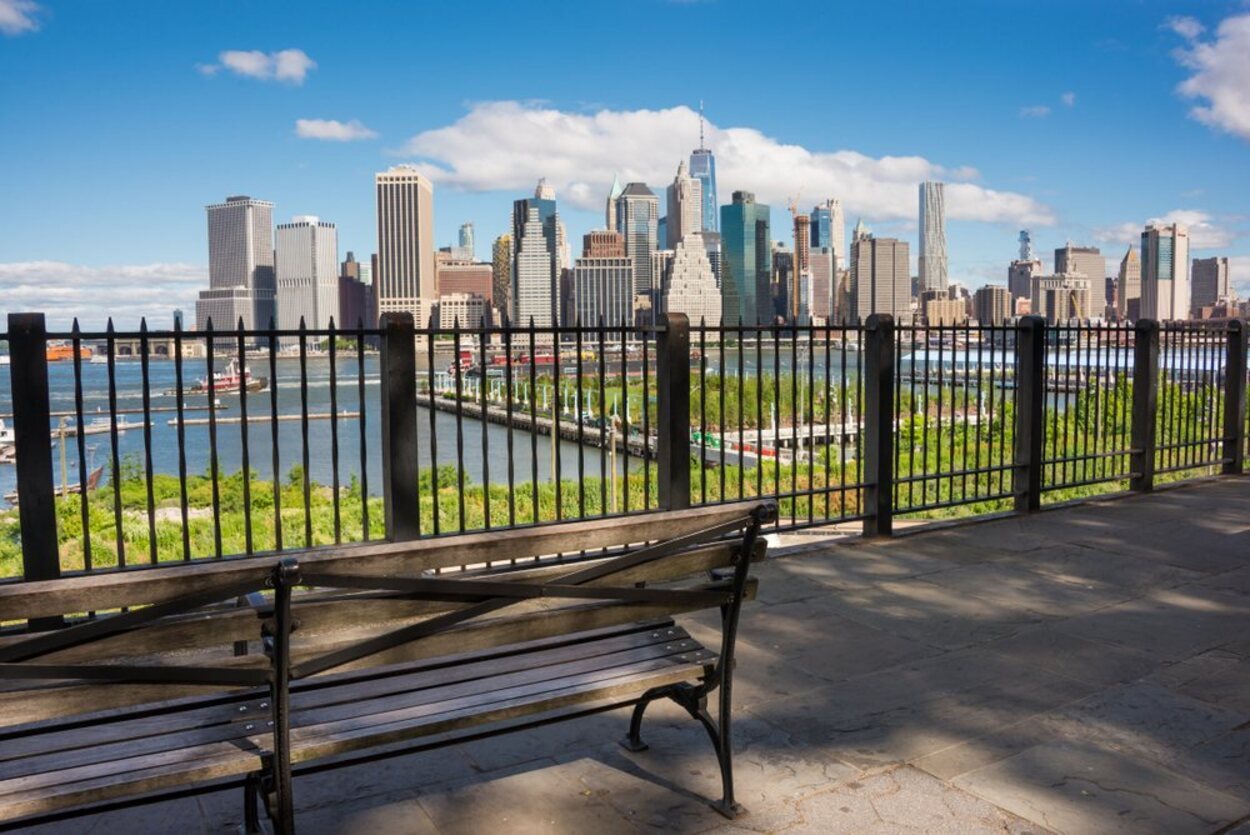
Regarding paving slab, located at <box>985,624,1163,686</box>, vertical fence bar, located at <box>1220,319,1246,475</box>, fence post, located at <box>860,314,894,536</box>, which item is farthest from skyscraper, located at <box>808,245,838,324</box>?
paving slab, located at <box>985,624,1163,686</box>

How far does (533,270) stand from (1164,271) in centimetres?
11138

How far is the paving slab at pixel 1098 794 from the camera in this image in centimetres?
300

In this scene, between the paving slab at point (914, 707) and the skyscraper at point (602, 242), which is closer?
the paving slab at point (914, 707)

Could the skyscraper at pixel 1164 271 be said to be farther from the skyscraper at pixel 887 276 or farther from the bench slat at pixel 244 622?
the bench slat at pixel 244 622

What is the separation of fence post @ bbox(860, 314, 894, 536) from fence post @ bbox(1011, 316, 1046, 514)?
155 centimetres

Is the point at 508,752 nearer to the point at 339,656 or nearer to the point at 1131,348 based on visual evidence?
the point at 339,656

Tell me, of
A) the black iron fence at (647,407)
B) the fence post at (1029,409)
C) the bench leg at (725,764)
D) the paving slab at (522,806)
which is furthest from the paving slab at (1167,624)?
the paving slab at (522,806)

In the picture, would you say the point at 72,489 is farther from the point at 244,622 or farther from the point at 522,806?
the point at 244,622

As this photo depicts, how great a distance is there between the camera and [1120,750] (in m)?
3.55

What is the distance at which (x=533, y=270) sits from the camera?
157 meters

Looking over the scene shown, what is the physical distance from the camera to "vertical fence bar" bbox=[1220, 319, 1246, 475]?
10266 millimetres

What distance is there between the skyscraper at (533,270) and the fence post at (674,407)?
106070mm

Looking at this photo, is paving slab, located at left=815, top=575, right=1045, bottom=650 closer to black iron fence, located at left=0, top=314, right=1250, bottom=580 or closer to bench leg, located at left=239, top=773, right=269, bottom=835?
black iron fence, located at left=0, top=314, right=1250, bottom=580

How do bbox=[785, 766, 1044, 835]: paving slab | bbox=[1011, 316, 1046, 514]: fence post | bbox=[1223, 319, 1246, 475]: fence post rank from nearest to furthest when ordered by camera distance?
bbox=[785, 766, 1044, 835]: paving slab, bbox=[1011, 316, 1046, 514]: fence post, bbox=[1223, 319, 1246, 475]: fence post
